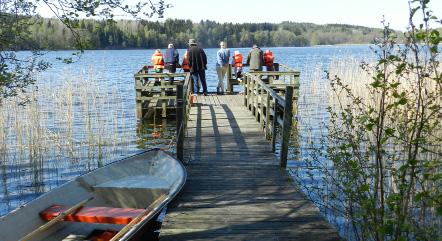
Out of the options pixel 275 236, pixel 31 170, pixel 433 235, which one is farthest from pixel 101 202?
pixel 433 235

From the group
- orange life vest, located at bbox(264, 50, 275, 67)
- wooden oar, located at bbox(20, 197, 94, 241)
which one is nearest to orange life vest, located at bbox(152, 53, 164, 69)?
orange life vest, located at bbox(264, 50, 275, 67)

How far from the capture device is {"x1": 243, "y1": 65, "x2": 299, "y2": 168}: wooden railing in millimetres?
7379

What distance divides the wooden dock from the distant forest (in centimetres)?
196

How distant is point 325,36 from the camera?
99.8 metres

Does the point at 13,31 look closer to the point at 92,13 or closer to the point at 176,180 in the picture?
the point at 92,13

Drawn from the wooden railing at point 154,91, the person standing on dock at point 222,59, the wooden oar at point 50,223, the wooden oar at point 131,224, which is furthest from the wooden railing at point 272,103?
the wooden oar at point 50,223

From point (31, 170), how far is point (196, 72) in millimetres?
7331

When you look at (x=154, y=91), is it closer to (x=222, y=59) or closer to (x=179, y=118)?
(x=222, y=59)

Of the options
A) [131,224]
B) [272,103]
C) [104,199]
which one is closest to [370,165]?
[131,224]

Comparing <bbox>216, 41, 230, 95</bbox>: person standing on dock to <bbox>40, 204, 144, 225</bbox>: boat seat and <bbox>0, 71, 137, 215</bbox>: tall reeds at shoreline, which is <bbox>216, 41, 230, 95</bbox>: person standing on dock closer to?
<bbox>0, 71, 137, 215</bbox>: tall reeds at shoreline

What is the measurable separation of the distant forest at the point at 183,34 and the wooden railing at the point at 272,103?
1524mm

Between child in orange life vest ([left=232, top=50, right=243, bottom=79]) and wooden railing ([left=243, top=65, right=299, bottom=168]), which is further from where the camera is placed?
child in orange life vest ([left=232, top=50, right=243, bottom=79])

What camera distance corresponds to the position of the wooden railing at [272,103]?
738 cm

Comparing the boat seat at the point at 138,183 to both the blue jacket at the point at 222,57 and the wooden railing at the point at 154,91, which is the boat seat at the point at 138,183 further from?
the blue jacket at the point at 222,57
